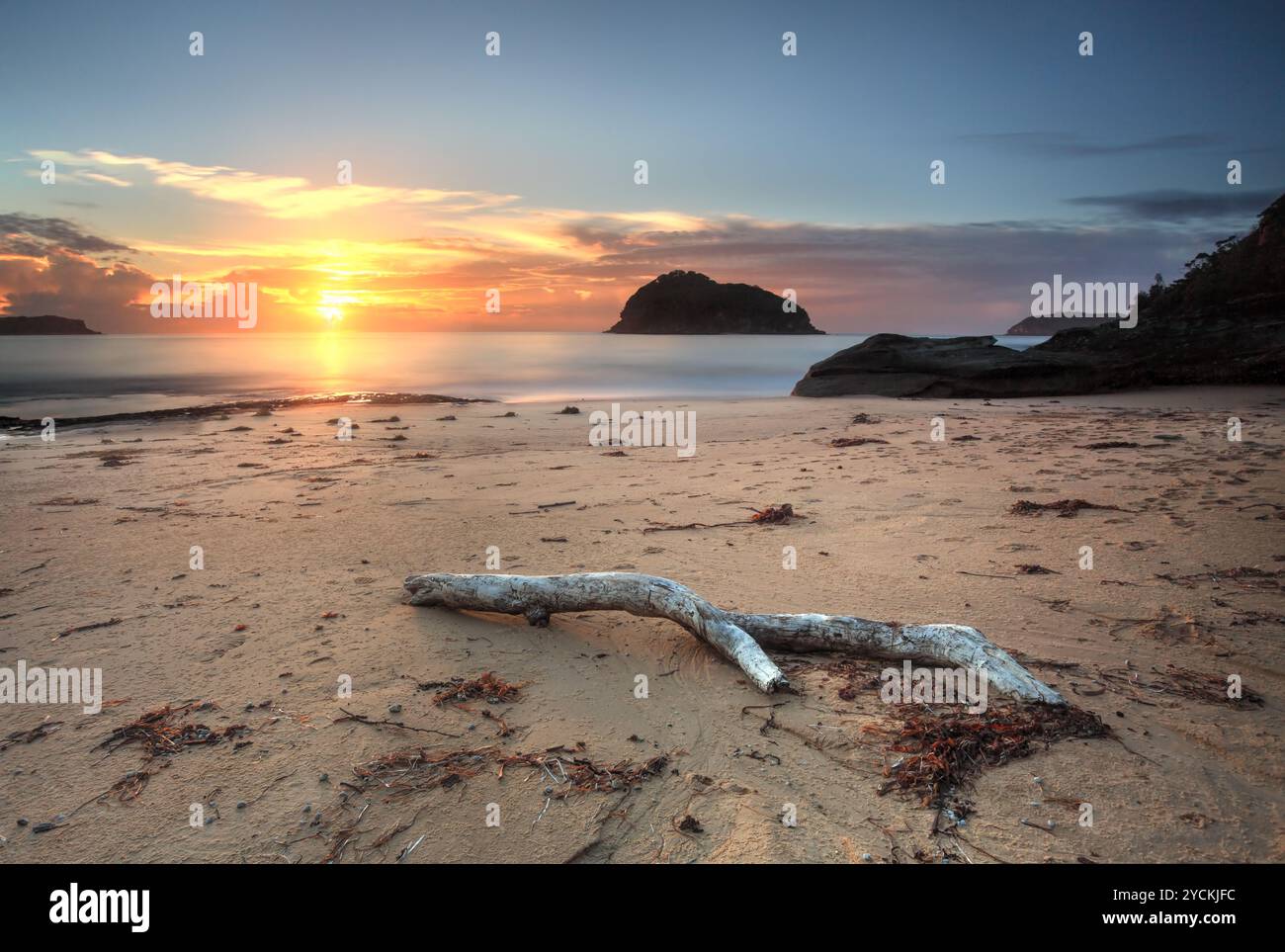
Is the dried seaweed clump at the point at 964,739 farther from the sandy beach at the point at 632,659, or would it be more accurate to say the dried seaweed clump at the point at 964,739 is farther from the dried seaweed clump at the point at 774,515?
the dried seaweed clump at the point at 774,515

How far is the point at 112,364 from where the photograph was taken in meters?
45.0

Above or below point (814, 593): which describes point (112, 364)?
above

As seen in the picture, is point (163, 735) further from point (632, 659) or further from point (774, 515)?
point (774, 515)

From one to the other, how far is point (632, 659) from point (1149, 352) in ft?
70.5

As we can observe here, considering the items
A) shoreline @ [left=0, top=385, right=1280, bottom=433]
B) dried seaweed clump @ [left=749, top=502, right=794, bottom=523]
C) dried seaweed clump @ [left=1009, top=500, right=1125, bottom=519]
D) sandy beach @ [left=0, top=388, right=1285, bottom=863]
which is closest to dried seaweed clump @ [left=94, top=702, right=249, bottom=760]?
sandy beach @ [left=0, top=388, right=1285, bottom=863]

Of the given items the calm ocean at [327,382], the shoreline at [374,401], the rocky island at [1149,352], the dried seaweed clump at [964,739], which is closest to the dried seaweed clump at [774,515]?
the dried seaweed clump at [964,739]

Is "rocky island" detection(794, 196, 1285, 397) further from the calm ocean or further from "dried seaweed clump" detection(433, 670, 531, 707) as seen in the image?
"dried seaweed clump" detection(433, 670, 531, 707)

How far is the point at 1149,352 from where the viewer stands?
19.9 m

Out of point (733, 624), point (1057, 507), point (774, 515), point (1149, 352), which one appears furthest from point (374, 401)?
point (1149, 352)

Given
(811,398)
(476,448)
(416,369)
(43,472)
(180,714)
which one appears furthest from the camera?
(416,369)

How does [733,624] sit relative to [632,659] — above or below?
above

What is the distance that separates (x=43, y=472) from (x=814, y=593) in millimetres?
11786

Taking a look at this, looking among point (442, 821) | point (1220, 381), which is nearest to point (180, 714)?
point (442, 821)
